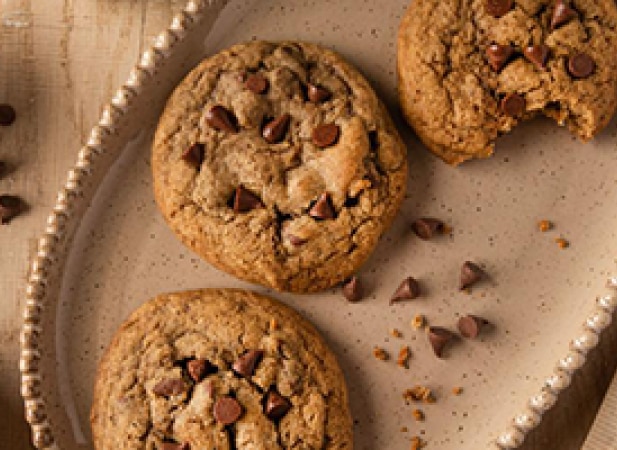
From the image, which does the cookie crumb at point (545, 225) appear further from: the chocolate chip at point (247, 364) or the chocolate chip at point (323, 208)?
the chocolate chip at point (247, 364)

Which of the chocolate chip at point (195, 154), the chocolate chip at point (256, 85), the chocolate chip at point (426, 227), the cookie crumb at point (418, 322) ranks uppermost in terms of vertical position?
the chocolate chip at point (256, 85)

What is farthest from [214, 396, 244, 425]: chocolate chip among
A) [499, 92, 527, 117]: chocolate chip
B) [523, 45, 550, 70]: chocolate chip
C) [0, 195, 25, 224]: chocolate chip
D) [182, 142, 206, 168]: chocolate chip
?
[523, 45, 550, 70]: chocolate chip

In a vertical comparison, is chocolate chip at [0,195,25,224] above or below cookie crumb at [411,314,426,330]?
below

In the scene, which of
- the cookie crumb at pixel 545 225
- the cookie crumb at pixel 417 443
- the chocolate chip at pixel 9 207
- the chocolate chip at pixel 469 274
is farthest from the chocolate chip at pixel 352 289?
the chocolate chip at pixel 9 207

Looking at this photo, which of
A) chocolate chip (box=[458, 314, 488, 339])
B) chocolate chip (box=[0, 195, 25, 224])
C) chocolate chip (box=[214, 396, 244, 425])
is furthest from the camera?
chocolate chip (box=[0, 195, 25, 224])

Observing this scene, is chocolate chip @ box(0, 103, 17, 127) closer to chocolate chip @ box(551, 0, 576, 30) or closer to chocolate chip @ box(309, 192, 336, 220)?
chocolate chip @ box(309, 192, 336, 220)

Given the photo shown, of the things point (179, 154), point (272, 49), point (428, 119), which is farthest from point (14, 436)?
point (428, 119)

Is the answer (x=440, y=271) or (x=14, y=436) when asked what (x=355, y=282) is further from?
(x=14, y=436)
